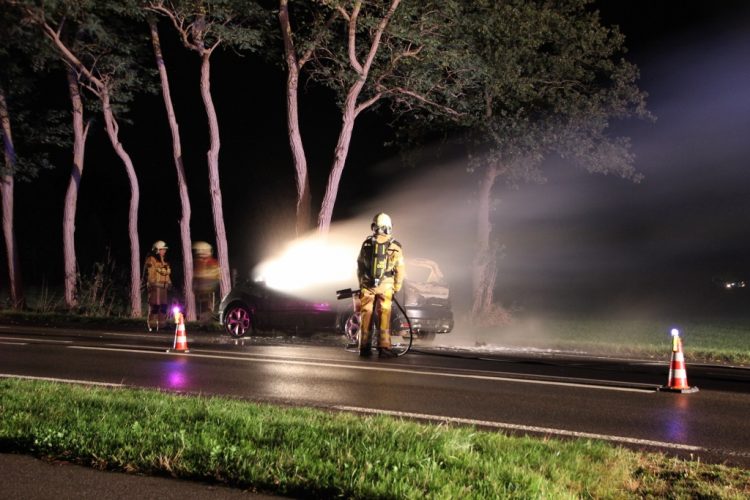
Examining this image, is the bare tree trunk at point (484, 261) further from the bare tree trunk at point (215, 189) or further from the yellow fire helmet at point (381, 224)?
the yellow fire helmet at point (381, 224)

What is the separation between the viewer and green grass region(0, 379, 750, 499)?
19.1 feet

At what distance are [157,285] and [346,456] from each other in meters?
15.3

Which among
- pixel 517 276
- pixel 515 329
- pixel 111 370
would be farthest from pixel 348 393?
pixel 517 276

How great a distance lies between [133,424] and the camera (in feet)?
24.6

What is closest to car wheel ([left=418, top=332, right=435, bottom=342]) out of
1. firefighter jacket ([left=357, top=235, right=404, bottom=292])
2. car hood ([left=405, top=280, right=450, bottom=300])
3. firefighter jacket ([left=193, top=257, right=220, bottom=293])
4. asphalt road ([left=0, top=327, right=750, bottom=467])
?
car hood ([left=405, top=280, right=450, bottom=300])

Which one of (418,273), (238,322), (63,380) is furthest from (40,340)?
(418,273)

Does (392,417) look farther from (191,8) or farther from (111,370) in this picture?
(191,8)

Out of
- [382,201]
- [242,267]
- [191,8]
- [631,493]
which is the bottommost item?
[631,493]

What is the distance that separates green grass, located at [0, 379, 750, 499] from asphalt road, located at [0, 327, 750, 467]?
3.16 ft

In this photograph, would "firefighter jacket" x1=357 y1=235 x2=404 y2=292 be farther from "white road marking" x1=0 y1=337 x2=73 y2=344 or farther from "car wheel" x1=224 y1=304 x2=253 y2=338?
"white road marking" x1=0 y1=337 x2=73 y2=344

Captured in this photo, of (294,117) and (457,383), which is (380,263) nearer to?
(457,383)

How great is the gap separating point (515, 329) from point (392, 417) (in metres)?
18.2

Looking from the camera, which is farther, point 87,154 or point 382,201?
point 87,154

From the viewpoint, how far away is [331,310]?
17500 mm
